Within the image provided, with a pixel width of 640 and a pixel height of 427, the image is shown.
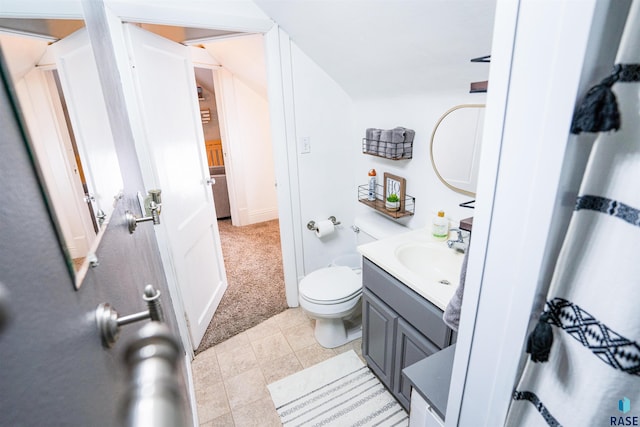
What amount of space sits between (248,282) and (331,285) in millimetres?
1100

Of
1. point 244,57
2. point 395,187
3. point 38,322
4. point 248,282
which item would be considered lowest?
point 248,282

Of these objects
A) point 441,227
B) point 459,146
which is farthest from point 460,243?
point 459,146

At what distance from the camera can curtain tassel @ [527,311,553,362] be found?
0.46m

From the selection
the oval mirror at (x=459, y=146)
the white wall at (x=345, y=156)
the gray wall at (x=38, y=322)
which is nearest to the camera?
the gray wall at (x=38, y=322)

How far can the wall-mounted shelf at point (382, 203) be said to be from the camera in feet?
6.37

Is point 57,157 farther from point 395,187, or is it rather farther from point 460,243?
point 395,187

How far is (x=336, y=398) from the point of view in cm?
170

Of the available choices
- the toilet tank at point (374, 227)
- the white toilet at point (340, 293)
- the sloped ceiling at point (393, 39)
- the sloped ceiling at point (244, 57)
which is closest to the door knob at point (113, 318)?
the sloped ceiling at point (393, 39)

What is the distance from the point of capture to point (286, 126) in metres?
2.04

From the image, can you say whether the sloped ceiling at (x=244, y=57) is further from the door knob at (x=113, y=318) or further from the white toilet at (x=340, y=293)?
the door knob at (x=113, y=318)

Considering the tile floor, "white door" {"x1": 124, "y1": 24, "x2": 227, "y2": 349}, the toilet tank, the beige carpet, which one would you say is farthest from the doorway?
the toilet tank

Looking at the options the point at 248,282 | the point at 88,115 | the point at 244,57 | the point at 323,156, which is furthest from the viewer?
the point at 248,282

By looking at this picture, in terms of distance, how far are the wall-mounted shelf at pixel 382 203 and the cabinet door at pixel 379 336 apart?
578 millimetres

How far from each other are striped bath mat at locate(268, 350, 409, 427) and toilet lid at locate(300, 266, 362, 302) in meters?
0.43
